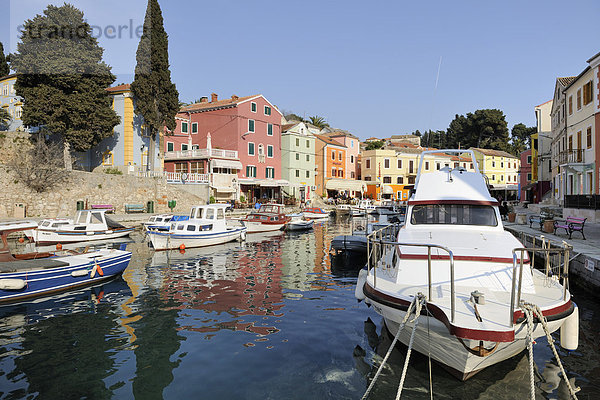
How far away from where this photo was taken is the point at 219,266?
16.5 m

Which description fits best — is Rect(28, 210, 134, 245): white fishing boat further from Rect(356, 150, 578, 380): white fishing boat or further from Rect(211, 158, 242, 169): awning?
Rect(356, 150, 578, 380): white fishing boat

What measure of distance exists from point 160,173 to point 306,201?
23.0 meters

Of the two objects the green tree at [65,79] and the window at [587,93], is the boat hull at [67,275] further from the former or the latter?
the window at [587,93]

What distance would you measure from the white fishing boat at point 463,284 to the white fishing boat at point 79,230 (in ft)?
65.8

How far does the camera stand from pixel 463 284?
21.7ft

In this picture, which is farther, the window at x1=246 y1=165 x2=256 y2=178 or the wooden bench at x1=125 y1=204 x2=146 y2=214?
the window at x1=246 y1=165 x2=256 y2=178

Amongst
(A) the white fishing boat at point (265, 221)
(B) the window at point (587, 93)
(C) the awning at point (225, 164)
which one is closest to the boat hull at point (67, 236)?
(A) the white fishing boat at point (265, 221)

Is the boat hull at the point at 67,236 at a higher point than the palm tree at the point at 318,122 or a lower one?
lower

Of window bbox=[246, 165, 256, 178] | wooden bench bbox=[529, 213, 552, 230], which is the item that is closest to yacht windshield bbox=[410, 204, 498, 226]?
wooden bench bbox=[529, 213, 552, 230]

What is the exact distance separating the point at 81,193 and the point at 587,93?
3990 centimetres

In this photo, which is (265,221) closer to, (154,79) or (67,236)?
(67,236)

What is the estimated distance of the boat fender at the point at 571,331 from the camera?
599 centimetres

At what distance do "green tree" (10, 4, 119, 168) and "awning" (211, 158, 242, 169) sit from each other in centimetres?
1065

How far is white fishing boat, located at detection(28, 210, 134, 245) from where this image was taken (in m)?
21.8
